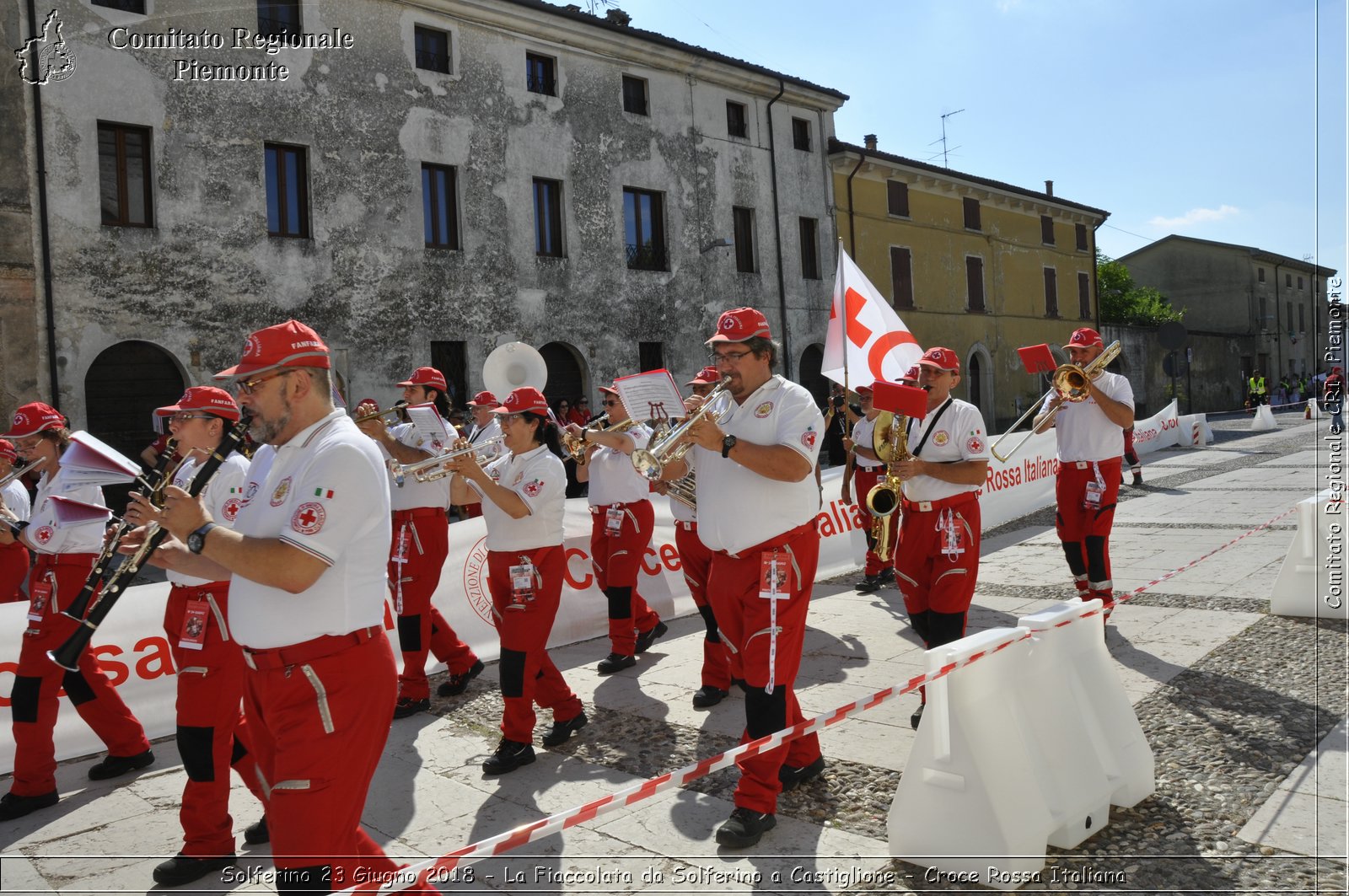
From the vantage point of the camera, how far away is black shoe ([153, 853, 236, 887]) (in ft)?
14.1

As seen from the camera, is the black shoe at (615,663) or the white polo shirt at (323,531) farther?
the black shoe at (615,663)

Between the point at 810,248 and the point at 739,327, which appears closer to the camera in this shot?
the point at 739,327

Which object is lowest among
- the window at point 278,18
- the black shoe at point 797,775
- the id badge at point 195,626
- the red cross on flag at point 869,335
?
the black shoe at point 797,775

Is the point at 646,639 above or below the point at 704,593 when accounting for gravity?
below

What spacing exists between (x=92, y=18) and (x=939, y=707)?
1710 centimetres

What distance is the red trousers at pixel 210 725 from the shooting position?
4.40 meters

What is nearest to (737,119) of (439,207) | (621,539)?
(439,207)

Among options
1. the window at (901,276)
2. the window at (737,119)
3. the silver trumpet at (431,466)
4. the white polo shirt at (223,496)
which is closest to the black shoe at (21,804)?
the white polo shirt at (223,496)

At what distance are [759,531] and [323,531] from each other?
2.08 meters

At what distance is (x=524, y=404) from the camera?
587cm

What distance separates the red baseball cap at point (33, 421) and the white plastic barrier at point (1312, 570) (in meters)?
8.62

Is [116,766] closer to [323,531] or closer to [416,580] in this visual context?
[416,580]

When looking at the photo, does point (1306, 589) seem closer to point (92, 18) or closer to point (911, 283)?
point (92, 18)

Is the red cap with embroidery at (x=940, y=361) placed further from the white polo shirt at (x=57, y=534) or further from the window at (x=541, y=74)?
the window at (x=541, y=74)
